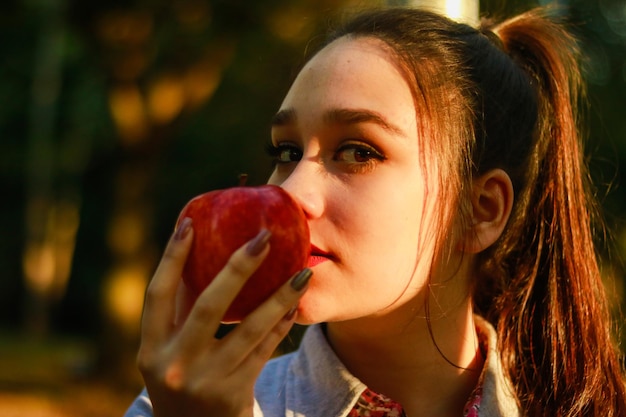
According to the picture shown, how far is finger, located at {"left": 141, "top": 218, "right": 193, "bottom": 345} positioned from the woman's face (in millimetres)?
284

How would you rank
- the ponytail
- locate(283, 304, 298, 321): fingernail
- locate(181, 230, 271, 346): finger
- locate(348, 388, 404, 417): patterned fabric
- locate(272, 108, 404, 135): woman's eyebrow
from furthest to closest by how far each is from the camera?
the ponytail
locate(348, 388, 404, 417): patterned fabric
locate(272, 108, 404, 135): woman's eyebrow
locate(283, 304, 298, 321): fingernail
locate(181, 230, 271, 346): finger

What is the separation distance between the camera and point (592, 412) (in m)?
2.08

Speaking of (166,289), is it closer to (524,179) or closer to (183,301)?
(183,301)

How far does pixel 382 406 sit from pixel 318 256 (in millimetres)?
469

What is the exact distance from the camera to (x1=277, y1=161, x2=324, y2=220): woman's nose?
5.73 ft

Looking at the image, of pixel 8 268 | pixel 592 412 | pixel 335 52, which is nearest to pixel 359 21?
pixel 335 52

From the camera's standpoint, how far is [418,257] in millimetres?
1888

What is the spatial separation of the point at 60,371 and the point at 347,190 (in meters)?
9.89

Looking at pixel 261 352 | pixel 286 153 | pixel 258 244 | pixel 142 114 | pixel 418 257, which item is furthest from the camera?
pixel 142 114

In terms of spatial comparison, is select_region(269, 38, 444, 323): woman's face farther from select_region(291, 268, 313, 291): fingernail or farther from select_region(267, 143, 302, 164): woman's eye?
select_region(291, 268, 313, 291): fingernail

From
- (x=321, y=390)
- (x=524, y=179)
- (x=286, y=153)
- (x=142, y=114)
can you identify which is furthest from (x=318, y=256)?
(x=142, y=114)

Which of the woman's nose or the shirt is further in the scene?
the shirt

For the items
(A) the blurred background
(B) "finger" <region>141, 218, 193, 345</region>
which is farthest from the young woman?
(A) the blurred background

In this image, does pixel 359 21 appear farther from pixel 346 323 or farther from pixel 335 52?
pixel 346 323
